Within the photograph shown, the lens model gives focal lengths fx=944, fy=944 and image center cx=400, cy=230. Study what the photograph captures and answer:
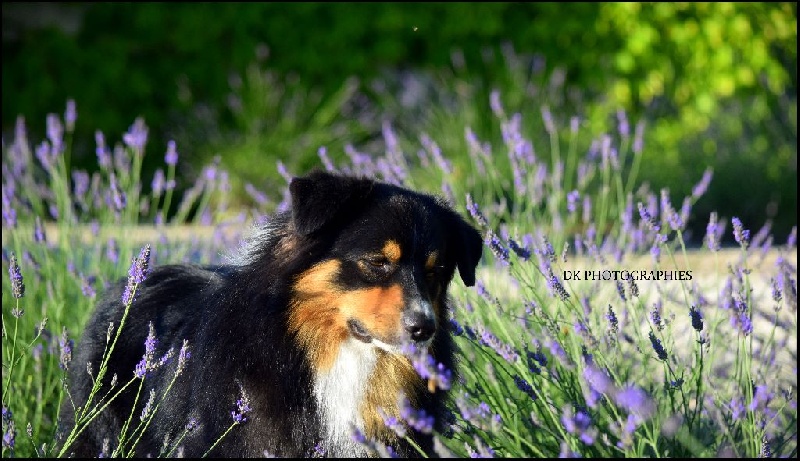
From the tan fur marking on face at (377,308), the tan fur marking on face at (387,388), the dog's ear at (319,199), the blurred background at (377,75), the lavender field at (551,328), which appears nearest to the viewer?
the lavender field at (551,328)

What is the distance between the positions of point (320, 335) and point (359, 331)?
0.14 m

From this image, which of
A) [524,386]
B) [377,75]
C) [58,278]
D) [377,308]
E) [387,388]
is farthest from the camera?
[377,75]

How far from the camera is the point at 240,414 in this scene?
276 cm

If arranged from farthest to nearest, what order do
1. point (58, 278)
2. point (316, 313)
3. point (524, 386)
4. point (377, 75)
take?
point (377, 75)
point (58, 278)
point (316, 313)
point (524, 386)

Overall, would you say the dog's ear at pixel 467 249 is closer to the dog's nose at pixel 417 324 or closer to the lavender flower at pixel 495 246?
the lavender flower at pixel 495 246

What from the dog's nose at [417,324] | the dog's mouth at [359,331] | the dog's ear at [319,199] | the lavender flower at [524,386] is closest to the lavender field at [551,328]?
the lavender flower at [524,386]

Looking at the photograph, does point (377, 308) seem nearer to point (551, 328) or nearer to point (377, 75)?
point (551, 328)

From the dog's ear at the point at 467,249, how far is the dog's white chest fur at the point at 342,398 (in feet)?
1.55

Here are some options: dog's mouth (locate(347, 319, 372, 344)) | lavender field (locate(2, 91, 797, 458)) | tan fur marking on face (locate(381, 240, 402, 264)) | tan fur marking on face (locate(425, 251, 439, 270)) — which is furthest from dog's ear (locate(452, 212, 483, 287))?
dog's mouth (locate(347, 319, 372, 344))

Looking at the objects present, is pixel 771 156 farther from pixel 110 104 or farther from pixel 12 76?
pixel 12 76

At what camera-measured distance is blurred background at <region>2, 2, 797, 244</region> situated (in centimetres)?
958

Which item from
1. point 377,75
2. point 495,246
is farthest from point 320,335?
point 377,75

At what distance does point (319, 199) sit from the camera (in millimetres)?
2979

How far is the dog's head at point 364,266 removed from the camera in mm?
2871
